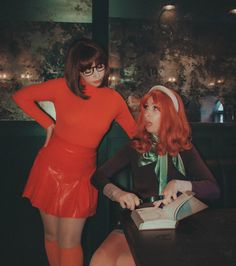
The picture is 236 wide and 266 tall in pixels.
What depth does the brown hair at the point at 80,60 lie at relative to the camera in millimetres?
1785

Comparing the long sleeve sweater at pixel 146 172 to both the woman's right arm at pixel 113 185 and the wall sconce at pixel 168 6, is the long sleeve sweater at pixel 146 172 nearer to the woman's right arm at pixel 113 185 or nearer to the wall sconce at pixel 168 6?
the woman's right arm at pixel 113 185

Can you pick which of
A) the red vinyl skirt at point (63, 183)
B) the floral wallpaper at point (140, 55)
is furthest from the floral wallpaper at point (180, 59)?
the red vinyl skirt at point (63, 183)

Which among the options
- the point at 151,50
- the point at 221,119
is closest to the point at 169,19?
the point at 151,50

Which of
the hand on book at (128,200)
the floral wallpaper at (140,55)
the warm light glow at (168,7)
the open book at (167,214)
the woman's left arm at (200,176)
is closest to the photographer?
the open book at (167,214)

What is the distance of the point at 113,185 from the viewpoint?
Result: 64.9 inches

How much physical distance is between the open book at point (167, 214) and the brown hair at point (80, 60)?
30.9 inches

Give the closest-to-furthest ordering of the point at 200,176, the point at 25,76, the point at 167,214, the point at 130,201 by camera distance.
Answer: the point at 167,214 → the point at 130,201 → the point at 200,176 → the point at 25,76

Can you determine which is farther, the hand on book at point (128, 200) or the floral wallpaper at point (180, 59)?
the floral wallpaper at point (180, 59)

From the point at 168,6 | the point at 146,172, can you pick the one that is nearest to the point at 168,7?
the point at 168,6

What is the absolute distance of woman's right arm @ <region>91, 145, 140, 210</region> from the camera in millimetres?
1463

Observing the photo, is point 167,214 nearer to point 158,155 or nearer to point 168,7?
point 158,155

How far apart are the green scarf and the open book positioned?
37 cm

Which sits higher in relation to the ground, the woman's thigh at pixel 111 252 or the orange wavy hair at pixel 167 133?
the orange wavy hair at pixel 167 133

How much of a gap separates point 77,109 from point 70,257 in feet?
2.86
